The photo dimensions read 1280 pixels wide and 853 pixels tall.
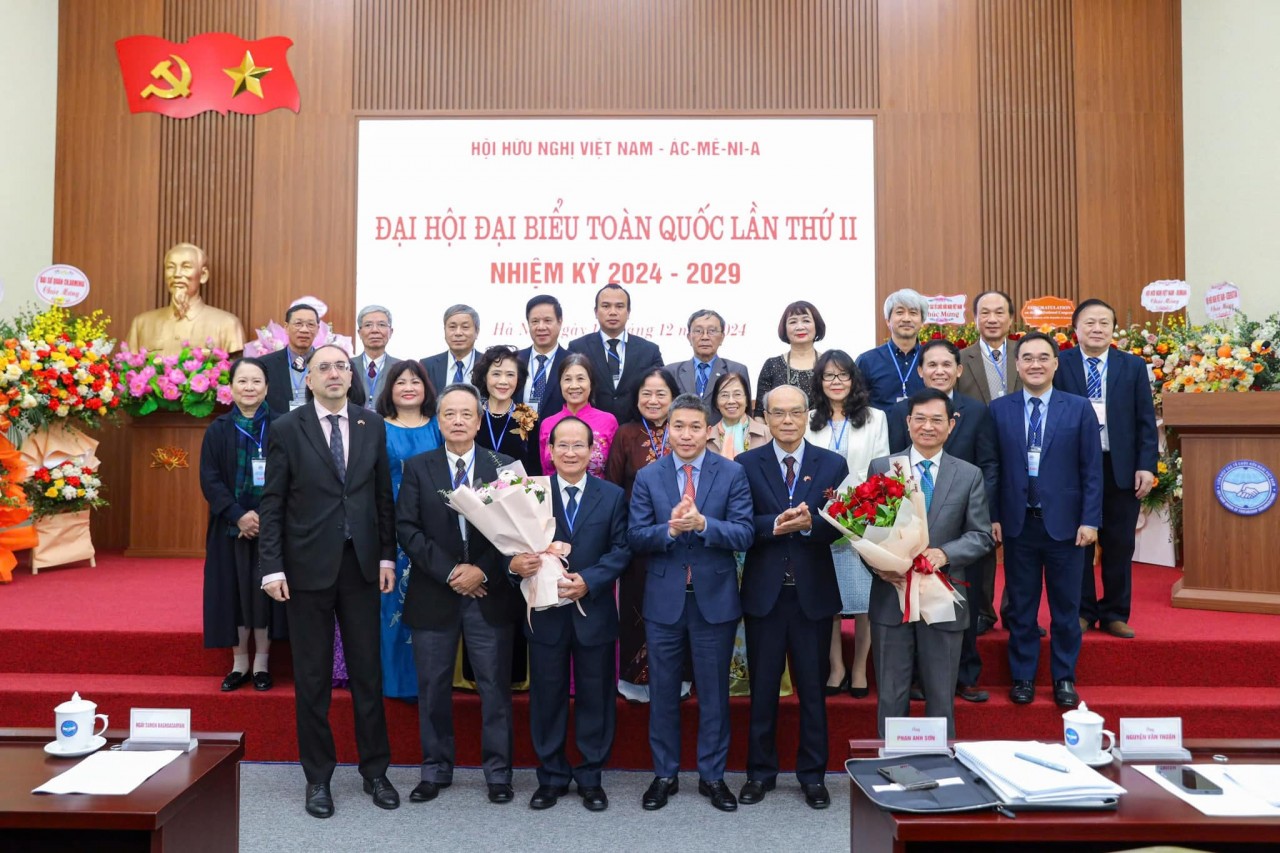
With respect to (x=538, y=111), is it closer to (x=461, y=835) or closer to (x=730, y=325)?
(x=730, y=325)

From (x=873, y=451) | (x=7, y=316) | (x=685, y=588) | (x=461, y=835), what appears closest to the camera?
(x=461, y=835)

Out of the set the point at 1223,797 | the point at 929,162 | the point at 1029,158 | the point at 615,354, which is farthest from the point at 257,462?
the point at 1029,158

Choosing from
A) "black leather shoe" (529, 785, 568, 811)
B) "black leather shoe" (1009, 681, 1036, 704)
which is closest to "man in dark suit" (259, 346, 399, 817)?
"black leather shoe" (529, 785, 568, 811)

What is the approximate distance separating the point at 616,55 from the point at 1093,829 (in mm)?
6135

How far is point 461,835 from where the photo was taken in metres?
3.07

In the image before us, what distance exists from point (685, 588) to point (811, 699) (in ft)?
1.91

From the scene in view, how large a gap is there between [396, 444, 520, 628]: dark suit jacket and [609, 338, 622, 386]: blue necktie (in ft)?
3.78

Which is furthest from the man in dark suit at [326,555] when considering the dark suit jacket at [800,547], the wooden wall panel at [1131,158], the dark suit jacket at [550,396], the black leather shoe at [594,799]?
the wooden wall panel at [1131,158]

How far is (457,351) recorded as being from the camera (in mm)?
4438

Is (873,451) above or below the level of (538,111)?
below

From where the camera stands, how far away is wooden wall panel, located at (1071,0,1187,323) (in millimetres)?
6699

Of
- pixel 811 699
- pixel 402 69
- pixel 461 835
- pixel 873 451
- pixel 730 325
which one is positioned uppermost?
pixel 402 69

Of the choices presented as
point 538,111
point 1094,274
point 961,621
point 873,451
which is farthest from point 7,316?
point 1094,274

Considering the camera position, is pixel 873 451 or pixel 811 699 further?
pixel 873 451
